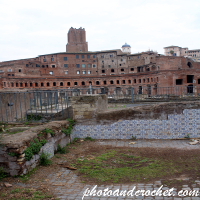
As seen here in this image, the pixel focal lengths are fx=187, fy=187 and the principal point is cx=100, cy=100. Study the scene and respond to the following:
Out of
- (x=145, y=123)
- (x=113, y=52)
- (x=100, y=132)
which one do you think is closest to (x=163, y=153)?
(x=145, y=123)

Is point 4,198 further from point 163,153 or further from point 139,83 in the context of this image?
point 139,83

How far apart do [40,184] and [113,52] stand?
51.8 metres

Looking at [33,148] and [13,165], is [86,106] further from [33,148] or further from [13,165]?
[13,165]

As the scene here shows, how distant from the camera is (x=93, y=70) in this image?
54.2 m

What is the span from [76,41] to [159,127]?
2249 inches

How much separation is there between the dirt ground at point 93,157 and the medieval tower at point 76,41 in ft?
182

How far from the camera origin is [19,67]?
151 ft

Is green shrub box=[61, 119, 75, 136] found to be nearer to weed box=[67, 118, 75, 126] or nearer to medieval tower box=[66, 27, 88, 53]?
weed box=[67, 118, 75, 126]

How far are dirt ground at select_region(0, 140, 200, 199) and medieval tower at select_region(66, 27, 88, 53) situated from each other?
55.6 metres

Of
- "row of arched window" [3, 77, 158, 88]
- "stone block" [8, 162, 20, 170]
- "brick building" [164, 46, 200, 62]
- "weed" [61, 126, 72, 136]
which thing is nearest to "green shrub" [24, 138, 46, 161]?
"stone block" [8, 162, 20, 170]

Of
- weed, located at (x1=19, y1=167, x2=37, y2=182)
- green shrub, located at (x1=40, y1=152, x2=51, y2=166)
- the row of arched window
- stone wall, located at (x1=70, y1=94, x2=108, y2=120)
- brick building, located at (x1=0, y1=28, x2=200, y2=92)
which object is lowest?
weed, located at (x1=19, y1=167, x2=37, y2=182)

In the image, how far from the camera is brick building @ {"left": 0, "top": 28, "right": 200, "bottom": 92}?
4069 centimetres

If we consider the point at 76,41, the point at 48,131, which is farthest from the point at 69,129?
the point at 76,41

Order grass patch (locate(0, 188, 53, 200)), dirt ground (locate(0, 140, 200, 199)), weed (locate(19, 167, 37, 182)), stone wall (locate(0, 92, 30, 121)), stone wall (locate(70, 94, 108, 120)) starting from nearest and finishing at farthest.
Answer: grass patch (locate(0, 188, 53, 200)) < dirt ground (locate(0, 140, 200, 199)) < weed (locate(19, 167, 37, 182)) < stone wall (locate(0, 92, 30, 121)) < stone wall (locate(70, 94, 108, 120))
